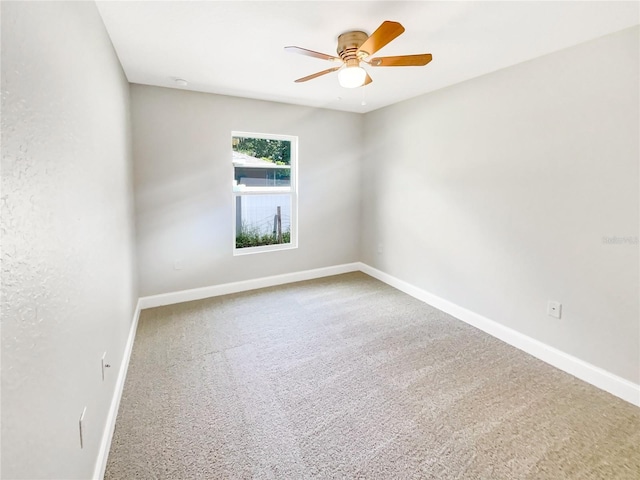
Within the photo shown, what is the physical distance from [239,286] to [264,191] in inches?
49.2

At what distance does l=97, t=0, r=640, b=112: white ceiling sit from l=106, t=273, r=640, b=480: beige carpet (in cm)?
234

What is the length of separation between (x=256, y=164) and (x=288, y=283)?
5.28 feet

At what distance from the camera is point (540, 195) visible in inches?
99.7

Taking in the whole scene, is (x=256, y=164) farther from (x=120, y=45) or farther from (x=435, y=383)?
(x=435, y=383)

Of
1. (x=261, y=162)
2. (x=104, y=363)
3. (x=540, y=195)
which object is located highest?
(x=261, y=162)

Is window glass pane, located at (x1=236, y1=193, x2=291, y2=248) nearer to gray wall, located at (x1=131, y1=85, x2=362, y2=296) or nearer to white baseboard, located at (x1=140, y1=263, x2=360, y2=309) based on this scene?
gray wall, located at (x1=131, y1=85, x2=362, y2=296)

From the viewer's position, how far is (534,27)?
2018 millimetres

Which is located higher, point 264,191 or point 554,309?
point 264,191

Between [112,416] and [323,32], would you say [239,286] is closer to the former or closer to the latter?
[112,416]

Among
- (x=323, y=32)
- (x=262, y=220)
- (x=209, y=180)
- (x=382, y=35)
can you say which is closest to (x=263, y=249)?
(x=262, y=220)

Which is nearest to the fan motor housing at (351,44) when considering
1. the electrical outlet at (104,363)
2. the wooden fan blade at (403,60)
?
the wooden fan blade at (403,60)

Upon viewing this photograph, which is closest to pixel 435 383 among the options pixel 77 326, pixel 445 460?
pixel 445 460

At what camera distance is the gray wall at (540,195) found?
6.88 ft

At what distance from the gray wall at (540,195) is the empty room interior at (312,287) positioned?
0.02 metres
